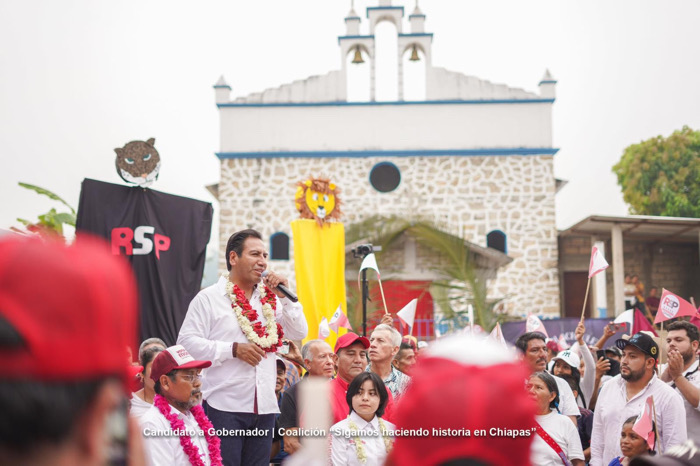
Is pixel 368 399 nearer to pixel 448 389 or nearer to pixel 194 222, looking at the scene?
pixel 194 222

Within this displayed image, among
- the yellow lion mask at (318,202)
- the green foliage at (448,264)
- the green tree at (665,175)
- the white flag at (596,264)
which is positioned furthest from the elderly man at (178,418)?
the green tree at (665,175)

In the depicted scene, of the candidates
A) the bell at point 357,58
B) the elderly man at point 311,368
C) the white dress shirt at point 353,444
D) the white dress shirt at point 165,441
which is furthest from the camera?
the bell at point 357,58

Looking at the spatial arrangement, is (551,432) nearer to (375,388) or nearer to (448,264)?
(375,388)

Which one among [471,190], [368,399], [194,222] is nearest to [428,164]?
[471,190]

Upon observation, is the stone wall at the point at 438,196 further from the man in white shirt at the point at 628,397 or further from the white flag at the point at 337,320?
the man in white shirt at the point at 628,397

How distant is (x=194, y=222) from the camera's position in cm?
684

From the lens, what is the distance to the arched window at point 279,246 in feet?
67.6

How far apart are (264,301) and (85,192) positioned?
2556 millimetres

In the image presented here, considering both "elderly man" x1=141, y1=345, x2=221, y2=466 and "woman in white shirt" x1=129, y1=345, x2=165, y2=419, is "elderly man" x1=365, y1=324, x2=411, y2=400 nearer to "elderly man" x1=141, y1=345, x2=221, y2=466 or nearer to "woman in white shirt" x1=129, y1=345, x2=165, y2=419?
"woman in white shirt" x1=129, y1=345, x2=165, y2=419

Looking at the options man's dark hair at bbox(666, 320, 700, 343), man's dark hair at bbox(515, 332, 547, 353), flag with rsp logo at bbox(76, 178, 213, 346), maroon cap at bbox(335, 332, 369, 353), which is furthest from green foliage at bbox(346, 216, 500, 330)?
flag with rsp logo at bbox(76, 178, 213, 346)

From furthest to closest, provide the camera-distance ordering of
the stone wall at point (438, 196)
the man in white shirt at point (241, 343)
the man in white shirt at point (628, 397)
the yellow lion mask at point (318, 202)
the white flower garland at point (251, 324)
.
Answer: the stone wall at point (438, 196) < the yellow lion mask at point (318, 202) < the man in white shirt at point (628, 397) < the white flower garland at point (251, 324) < the man in white shirt at point (241, 343)

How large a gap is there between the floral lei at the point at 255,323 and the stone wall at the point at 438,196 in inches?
620

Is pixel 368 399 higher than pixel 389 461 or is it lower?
lower

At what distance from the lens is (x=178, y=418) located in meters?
4.07
